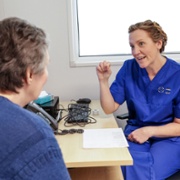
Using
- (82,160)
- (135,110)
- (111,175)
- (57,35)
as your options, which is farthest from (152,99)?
(57,35)

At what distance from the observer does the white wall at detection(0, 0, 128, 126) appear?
2.04 m

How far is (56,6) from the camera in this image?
6.69 feet

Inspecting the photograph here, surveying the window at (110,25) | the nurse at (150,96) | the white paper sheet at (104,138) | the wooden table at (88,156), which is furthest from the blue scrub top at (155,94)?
the window at (110,25)

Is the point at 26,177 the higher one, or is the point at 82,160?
the point at 26,177

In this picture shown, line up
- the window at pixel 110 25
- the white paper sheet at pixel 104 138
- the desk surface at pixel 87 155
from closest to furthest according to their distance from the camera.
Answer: the desk surface at pixel 87 155 < the white paper sheet at pixel 104 138 < the window at pixel 110 25

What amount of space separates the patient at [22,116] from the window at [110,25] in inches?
55.8

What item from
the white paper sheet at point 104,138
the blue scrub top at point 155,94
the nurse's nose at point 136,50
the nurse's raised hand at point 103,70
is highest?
the nurse's nose at point 136,50

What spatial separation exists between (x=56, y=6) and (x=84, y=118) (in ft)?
3.26

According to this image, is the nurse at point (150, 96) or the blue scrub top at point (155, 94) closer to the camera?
the nurse at point (150, 96)

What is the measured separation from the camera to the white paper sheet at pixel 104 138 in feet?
4.00

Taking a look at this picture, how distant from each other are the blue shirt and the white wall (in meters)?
1.43

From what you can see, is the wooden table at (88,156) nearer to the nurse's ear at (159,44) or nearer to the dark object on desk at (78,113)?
the dark object on desk at (78,113)

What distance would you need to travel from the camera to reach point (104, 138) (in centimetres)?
130

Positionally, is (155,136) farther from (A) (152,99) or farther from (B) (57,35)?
(B) (57,35)
